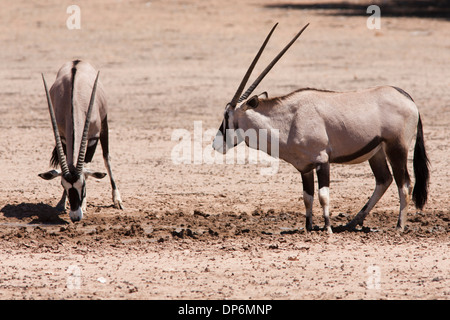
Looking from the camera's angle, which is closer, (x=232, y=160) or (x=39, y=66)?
(x=232, y=160)

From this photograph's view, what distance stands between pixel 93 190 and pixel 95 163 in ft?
4.35

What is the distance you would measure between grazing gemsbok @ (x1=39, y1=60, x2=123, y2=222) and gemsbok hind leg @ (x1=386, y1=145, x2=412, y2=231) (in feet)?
9.27

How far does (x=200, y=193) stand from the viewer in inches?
395

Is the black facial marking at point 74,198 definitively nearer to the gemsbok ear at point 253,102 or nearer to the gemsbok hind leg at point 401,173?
the gemsbok ear at point 253,102

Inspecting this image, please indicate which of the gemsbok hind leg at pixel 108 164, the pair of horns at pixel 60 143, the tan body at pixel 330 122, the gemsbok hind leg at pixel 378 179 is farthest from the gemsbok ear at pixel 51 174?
the gemsbok hind leg at pixel 378 179

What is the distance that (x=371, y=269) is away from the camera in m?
6.84

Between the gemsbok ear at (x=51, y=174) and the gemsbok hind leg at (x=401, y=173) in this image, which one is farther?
the gemsbok ear at (x=51, y=174)

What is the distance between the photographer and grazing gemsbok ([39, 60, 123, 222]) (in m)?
7.95

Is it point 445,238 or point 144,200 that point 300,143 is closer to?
point 445,238

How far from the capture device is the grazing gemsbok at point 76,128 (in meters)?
7.95

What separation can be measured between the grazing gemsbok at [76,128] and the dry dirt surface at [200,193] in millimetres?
439

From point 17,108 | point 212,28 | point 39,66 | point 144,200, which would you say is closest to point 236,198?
point 144,200

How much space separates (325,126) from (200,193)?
267 cm

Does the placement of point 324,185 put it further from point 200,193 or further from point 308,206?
point 200,193
